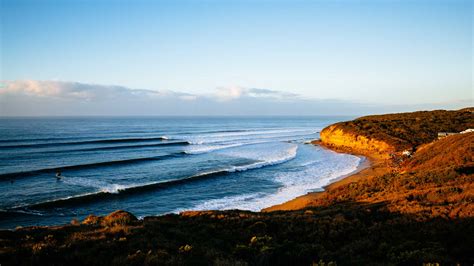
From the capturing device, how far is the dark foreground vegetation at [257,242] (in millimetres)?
6898

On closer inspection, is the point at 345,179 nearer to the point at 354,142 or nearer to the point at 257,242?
the point at 257,242

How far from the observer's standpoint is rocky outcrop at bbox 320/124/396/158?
4410 cm

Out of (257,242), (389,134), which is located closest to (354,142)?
(389,134)

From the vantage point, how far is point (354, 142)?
1996 inches

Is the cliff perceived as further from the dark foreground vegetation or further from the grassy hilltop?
the dark foreground vegetation

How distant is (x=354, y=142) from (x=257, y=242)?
152 feet

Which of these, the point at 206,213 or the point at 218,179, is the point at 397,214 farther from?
the point at 218,179

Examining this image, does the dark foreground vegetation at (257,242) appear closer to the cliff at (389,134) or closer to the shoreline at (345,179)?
the shoreline at (345,179)

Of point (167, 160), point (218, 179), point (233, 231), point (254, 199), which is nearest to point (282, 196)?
point (254, 199)

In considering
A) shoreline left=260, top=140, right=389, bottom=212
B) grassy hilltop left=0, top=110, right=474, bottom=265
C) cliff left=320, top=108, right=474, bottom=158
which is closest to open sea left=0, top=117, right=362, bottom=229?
shoreline left=260, top=140, right=389, bottom=212

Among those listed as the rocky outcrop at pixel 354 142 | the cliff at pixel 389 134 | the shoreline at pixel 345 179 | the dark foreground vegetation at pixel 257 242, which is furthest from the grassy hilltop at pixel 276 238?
the cliff at pixel 389 134

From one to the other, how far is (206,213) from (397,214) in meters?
7.65

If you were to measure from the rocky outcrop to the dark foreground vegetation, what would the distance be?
32.8 metres

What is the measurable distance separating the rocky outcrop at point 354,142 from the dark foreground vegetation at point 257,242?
32.8 m
